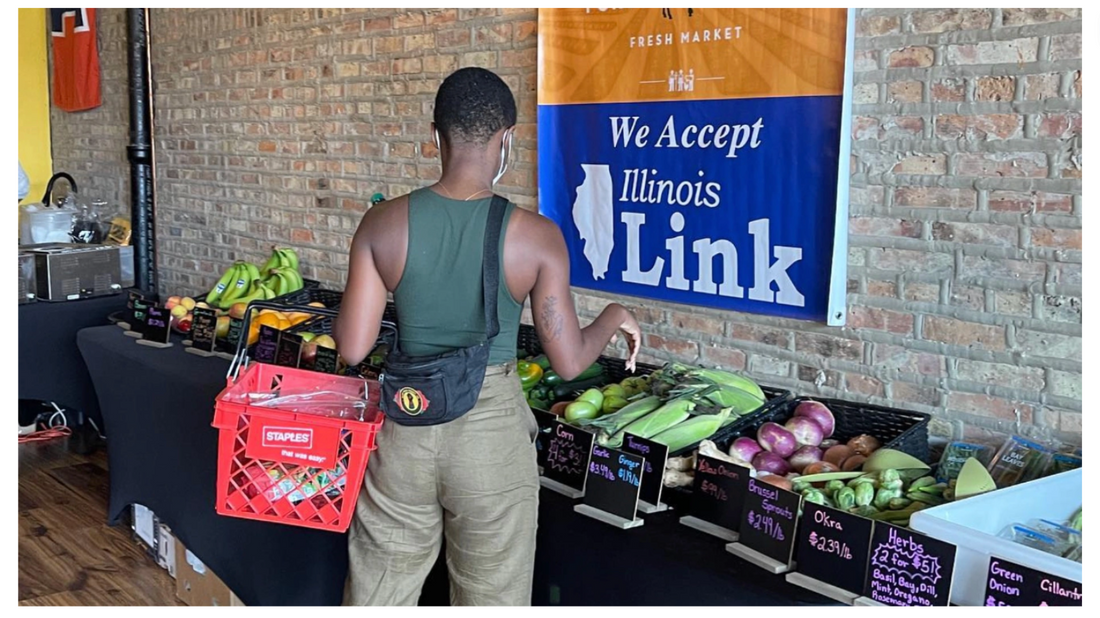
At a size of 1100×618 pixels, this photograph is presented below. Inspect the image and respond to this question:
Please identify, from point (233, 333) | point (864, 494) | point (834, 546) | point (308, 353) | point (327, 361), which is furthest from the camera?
point (233, 333)

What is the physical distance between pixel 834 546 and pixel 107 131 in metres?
6.03

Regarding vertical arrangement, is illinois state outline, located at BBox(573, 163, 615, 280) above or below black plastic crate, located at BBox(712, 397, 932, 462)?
above

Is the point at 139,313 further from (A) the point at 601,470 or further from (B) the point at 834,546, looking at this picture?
(B) the point at 834,546

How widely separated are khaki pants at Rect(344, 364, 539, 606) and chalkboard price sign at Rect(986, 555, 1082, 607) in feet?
2.96

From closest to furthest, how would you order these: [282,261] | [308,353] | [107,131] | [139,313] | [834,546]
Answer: [834,546]
[308,353]
[139,313]
[282,261]
[107,131]

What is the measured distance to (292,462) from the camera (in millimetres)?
2375

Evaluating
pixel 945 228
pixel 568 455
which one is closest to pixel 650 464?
pixel 568 455

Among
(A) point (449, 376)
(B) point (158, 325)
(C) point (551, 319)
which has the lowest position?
(B) point (158, 325)

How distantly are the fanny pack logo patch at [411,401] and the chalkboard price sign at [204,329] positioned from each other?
2362 mm

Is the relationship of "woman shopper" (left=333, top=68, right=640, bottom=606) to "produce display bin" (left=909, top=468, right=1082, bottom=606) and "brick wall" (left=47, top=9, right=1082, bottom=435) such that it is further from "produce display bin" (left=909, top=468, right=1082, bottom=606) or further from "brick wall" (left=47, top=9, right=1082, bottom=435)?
"brick wall" (left=47, top=9, right=1082, bottom=435)

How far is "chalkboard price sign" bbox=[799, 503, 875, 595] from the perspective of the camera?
1963mm

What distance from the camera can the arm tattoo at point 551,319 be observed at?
2086 mm

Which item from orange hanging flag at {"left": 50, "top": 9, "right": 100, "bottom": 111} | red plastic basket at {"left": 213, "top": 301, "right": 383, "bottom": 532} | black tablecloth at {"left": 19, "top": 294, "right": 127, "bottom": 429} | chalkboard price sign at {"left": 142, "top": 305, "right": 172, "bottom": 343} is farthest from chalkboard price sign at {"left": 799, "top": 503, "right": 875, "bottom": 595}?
orange hanging flag at {"left": 50, "top": 9, "right": 100, "bottom": 111}

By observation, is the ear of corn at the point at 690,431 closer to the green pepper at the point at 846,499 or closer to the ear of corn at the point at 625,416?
the ear of corn at the point at 625,416
